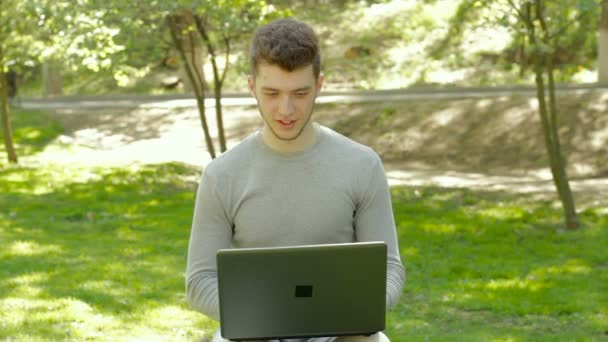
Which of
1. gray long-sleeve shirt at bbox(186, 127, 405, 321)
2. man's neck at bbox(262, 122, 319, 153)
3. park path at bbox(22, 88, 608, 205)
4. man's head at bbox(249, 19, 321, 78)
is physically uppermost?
man's head at bbox(249, 19, 321, 78)

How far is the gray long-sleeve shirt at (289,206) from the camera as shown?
3.70 metres

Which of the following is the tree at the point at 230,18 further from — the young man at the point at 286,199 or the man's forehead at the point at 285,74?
the man's forehead at the point at 285,74

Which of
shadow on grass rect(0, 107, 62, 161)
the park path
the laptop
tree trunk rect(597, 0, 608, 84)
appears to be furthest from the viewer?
tree trunk rect(597, 0, 608, 84)

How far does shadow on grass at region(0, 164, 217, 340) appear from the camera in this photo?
818 centimetres

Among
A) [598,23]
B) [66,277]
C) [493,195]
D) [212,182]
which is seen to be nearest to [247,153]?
[212,182]

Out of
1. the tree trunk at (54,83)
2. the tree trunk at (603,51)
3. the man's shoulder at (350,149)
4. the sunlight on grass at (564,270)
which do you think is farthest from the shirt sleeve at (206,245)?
the tree trunk at (54,83)

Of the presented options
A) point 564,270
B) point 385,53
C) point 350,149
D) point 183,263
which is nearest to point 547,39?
point 564,270

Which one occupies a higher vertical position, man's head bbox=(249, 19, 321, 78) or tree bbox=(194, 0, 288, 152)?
man's head bbox=(249, 19, 321, 78)

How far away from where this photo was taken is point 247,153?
12.5 feet

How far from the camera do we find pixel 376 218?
3.72 metres

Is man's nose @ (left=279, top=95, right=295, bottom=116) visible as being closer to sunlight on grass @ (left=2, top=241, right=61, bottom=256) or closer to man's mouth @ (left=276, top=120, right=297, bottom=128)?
man's mouth @ (left=276, top=120, right=297, bottom=128)

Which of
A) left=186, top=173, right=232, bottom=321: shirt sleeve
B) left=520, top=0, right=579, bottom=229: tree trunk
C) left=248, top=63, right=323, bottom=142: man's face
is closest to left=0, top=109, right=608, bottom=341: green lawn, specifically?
left=520, top=0, right=579, bottom=229: tree trunk

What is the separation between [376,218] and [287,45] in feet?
2.34

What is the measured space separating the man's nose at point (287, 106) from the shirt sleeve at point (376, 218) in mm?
390
